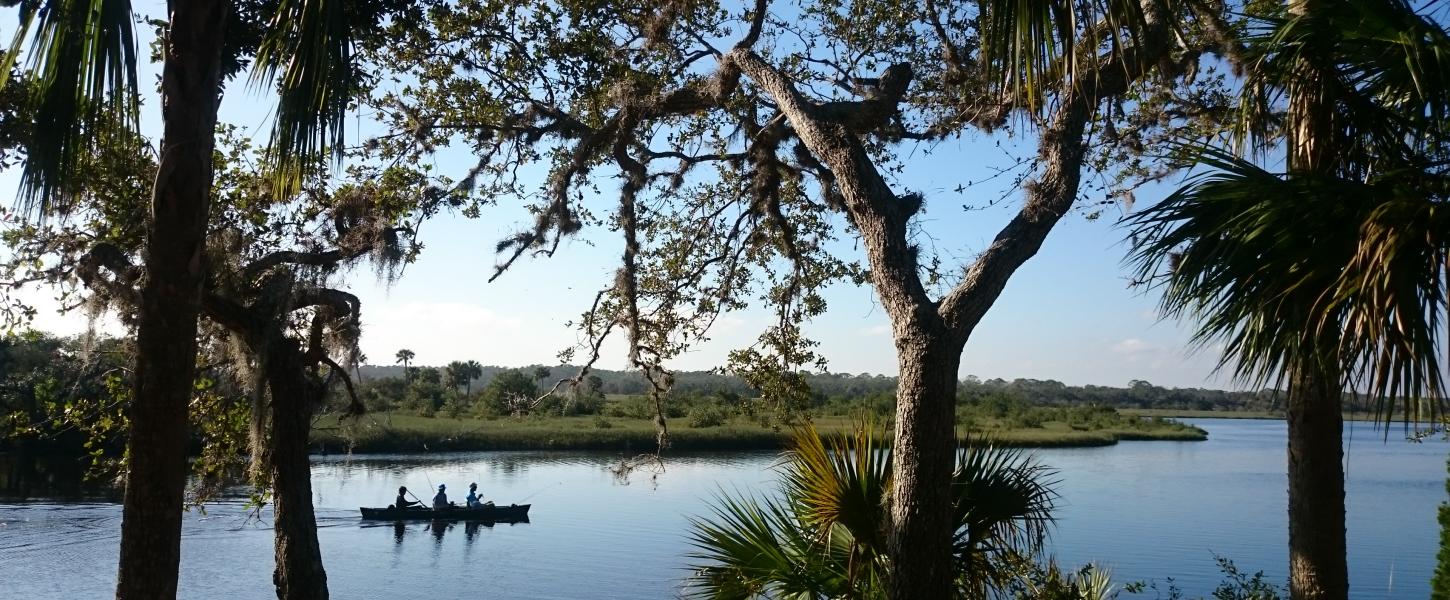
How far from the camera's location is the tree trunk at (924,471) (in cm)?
456

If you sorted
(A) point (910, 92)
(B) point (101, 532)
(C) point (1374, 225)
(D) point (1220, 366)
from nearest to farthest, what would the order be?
(C) point (1374, 225) < (D) point (1220, 366) < (A) point (910, 92) < (B) point (101, 532)

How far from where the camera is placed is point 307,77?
3.71 metres

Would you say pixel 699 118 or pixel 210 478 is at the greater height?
pixel 699 118

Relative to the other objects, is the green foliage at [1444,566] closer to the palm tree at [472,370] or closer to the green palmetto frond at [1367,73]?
the green palmetto frond at [1367,73]

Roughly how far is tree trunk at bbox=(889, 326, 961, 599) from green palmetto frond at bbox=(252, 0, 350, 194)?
2.59m

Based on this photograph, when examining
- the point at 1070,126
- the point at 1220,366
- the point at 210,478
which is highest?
the point at 1070,126

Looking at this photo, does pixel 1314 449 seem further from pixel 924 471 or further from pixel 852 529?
pixel 852 529

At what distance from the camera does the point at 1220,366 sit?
15.4ft

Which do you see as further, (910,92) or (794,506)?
(910,92)

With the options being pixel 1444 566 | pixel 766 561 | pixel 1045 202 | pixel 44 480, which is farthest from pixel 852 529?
pixel 44 480

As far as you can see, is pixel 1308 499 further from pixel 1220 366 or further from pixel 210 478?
pixel 210 478

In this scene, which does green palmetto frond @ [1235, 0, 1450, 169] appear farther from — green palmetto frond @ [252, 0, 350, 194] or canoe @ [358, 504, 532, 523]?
canoe @ [358, 504, 532, 523]

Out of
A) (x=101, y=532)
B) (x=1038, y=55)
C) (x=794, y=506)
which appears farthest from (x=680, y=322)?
(x=101, y=532)

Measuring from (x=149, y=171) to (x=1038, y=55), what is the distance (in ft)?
25.3
